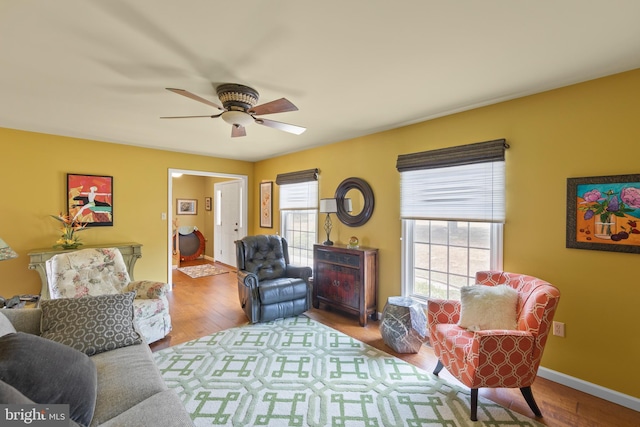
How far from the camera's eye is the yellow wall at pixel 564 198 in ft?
6.40

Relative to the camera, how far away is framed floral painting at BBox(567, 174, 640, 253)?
1.91 metres

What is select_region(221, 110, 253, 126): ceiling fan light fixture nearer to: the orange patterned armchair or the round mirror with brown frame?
the round mirror with brown frame

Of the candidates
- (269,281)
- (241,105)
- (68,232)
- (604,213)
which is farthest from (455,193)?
(68,232)

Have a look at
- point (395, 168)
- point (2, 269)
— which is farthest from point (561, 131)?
point (2, 269)

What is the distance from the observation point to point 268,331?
10.1ft

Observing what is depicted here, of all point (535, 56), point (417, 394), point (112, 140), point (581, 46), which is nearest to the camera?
point (581, 46)

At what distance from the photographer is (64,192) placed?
3.74 m

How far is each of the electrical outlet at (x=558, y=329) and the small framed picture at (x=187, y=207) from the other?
25.4 feet

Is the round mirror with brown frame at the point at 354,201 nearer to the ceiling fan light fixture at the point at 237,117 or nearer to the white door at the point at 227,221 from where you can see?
the ceiling fan light fixture at the point at 237,117

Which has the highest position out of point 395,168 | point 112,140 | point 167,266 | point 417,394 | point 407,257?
point 112,140

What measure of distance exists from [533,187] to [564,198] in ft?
0.74

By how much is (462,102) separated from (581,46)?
934 mm

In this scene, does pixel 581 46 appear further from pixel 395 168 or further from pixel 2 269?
pixel 2 269

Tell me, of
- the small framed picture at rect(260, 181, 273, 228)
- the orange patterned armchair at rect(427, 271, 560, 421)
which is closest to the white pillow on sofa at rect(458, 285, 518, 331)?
the orange patterned armchair at rect(427, 271, 560, 421)
